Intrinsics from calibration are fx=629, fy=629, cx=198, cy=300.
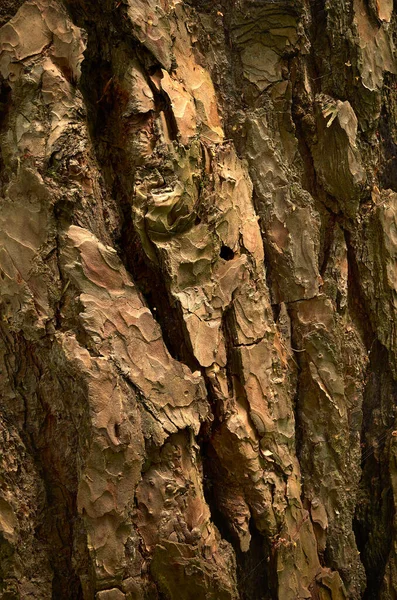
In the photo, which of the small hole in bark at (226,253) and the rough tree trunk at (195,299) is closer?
the rough tree trunk at (195,299)

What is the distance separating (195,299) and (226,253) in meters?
0.21

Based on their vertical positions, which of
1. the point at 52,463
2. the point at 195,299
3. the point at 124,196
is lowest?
the point at 52,463

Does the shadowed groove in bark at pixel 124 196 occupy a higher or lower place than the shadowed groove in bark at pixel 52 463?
higher

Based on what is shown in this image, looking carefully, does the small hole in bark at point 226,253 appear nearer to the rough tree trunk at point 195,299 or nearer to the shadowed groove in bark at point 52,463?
the rough tree trunk at point 195,299

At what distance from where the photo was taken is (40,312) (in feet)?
5.93

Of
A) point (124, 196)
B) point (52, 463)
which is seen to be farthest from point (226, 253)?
point (52, 463)

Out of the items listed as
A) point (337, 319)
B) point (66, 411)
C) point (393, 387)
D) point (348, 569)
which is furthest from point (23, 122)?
point (348, 569)

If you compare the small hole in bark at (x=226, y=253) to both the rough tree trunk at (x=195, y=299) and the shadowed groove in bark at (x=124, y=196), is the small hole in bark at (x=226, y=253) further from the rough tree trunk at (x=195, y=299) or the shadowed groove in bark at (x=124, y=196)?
the shadowed groove in bark at (x=124, y=196)

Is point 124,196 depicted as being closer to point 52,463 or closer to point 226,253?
point 226,253

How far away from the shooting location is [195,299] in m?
1.91

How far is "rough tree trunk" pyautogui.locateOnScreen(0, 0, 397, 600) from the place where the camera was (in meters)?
1.80

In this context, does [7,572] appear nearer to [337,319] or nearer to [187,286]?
[187,286]

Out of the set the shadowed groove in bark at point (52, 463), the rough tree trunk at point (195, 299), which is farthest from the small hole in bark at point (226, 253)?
the shadowed groove in bark at point (52, 463)

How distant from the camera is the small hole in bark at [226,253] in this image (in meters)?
2.01
